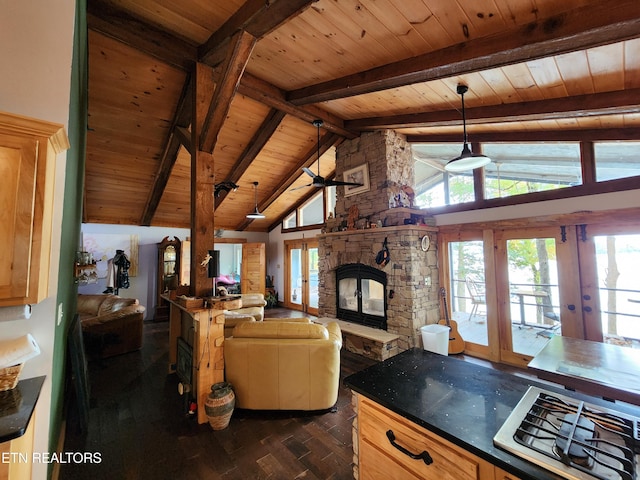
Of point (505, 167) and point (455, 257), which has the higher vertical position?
point (505, 167)

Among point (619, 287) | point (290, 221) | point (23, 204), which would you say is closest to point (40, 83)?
point (23, 204)

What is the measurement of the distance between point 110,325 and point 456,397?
4.93 metres

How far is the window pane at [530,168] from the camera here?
11.4 feet

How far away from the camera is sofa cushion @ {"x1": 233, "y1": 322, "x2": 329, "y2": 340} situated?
2.68 meters

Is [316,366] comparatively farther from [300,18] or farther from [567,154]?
[567,154]

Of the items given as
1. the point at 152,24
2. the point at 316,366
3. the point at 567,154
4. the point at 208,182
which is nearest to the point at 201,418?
the point at 316,366

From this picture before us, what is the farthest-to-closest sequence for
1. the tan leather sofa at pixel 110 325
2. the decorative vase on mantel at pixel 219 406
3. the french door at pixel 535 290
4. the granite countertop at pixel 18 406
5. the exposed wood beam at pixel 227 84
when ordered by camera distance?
the tan leather sofa at pixel 110 325 < the french door at pixel 535 290 < the decorative vase on mantel at pixel 219 406 < the exposed wood beam at pixel 227 84 < the granite countertop at pixel 18 406

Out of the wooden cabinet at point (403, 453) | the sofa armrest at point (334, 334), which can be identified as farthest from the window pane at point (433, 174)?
the wooden cabinet at point (403, 453)

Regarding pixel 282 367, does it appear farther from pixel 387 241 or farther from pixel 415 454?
pixel 387 241

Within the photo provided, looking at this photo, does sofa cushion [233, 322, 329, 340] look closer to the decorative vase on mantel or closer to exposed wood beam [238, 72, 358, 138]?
the decorative vase on mantel

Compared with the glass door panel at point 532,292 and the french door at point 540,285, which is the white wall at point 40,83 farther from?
the glass door panel at point 532,292

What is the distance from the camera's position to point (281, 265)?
838cm

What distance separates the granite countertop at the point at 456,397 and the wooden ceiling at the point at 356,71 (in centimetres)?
227

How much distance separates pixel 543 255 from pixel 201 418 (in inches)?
183
